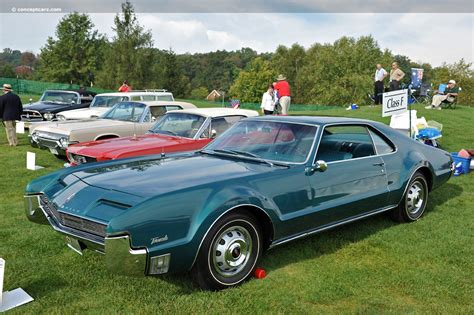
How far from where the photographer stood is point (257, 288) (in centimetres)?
380

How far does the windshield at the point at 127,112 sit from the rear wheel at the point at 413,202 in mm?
6206

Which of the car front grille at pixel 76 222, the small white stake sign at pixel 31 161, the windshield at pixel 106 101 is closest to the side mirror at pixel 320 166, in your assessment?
the car front grille at pixel 76 222

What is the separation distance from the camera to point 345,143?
548 cm

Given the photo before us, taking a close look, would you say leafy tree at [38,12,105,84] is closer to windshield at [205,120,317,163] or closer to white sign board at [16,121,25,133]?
white sign board at [16,121,25,133]

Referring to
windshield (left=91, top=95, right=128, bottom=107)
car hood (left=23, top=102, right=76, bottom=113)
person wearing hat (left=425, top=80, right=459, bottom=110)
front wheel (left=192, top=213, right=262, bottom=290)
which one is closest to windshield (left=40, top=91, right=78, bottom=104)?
car hood (left=23, top=102, right=76, bottom=113)

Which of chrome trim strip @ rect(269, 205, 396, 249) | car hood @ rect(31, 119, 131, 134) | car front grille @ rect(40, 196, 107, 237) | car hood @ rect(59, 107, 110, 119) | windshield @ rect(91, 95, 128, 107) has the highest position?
windshield @ rect(91, 95, 128, 107)

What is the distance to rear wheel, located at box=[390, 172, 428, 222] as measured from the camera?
5.64 m

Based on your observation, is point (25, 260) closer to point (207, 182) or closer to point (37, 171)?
point (207, 182)

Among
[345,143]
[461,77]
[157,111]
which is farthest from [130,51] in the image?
[461,77]

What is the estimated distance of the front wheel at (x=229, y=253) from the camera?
3.56 meters

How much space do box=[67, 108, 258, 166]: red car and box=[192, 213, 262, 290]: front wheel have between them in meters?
3.45

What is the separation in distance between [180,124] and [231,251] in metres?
4.82

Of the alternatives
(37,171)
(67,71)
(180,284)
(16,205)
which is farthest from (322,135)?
(67,71)

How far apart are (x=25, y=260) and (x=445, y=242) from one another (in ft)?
14.8
